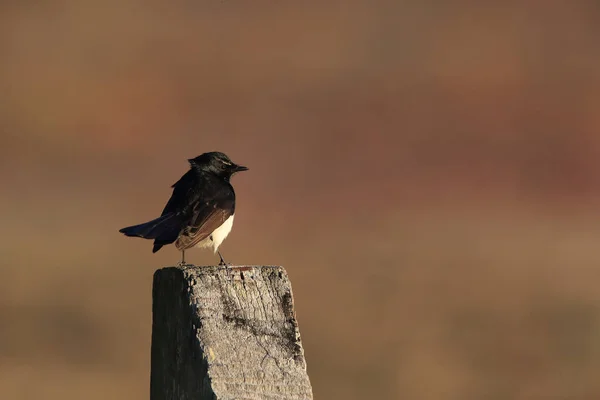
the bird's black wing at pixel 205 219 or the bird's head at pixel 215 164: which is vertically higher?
the bird's head at pixel 215 164

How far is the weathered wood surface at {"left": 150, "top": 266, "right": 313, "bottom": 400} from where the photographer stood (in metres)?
3.12

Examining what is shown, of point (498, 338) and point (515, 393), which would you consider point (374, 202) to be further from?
point (515, 393)

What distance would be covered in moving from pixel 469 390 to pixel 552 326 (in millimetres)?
1970

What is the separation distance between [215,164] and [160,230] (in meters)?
1.34

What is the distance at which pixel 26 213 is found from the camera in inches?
623

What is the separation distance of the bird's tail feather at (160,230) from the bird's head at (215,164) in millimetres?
971

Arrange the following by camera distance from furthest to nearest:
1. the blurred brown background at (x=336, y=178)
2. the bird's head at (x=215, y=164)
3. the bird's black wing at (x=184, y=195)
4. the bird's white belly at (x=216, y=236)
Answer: the blurred brown background at (x=336, y=178), the bird's head at (x=215, y=164), the bird's white belly at (x=216, y=236), the bird's black wing at (x=184, y=195)

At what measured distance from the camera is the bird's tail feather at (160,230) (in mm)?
5644

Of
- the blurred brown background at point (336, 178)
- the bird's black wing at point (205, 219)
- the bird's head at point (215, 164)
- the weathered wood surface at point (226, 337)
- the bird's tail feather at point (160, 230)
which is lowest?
the weathered wood surface at point (226, 337)

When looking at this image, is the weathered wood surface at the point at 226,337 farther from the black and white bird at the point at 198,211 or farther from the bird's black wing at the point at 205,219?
the bird's black wing at the point at 205,219

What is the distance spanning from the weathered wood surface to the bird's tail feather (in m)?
2.17

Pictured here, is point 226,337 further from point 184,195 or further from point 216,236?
point 216,236

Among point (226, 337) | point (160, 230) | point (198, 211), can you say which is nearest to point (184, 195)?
point (198, 211)

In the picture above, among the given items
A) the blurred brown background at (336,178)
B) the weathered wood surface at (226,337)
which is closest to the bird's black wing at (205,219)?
the weathered wood surface at (226,337)
